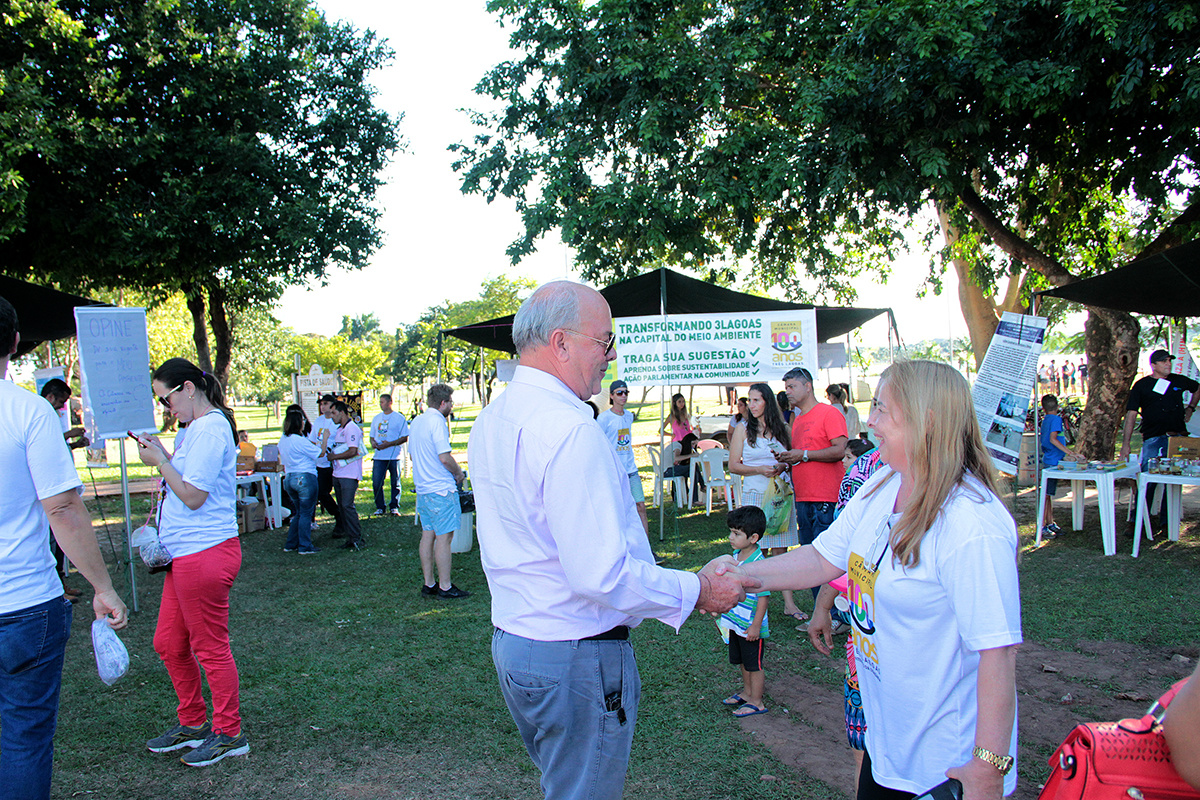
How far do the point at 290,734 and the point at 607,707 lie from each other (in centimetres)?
313

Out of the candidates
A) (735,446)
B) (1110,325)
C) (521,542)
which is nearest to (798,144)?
(1110,325)

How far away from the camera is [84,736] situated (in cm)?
425

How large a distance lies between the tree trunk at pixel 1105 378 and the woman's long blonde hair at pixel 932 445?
425 inches

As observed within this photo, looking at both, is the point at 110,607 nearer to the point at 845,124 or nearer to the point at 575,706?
the point at 575,706

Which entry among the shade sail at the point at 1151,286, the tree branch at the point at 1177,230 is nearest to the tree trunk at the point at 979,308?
the tree branch at the point at 1177,230

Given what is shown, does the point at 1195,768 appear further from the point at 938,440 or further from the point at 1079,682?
the point at 1079,682

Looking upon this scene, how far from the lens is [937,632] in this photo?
1.78m

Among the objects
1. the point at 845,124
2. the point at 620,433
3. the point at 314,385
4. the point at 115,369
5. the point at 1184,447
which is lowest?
the point at 1184,447

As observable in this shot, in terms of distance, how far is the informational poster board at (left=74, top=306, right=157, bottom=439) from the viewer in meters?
5.43

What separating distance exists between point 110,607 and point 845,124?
947 cm

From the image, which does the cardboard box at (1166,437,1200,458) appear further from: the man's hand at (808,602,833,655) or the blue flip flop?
the man's hand at (808,602,833,655)

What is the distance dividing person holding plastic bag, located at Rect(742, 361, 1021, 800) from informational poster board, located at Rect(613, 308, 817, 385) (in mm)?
6334

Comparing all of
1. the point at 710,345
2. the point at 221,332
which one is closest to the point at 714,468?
the point at 710,345

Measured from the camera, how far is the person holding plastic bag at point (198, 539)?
359cm
